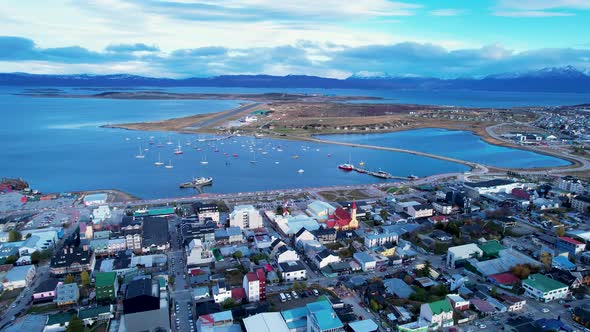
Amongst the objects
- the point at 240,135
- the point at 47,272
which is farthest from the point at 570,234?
the point at 240,135

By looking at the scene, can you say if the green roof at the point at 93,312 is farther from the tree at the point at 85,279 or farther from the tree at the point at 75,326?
the tree at the point at 85,279

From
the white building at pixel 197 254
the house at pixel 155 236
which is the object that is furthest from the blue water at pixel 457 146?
the house at pixel 155 236

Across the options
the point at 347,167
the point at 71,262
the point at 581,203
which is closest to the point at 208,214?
the point at 71,262

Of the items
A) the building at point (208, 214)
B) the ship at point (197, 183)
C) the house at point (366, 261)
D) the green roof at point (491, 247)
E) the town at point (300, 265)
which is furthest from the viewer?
the ship at point (197, 183)

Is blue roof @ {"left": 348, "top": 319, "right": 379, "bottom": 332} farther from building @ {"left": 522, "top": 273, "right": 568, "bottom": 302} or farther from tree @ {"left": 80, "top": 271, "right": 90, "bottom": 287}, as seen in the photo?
tree @ {"left": 80, "top": 271, "right": 90, "bottom": 287}

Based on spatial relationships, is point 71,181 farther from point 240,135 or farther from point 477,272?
point 477,272

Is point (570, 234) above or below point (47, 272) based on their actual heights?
above
